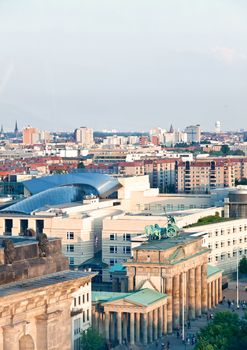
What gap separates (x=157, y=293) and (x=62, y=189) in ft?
67.9

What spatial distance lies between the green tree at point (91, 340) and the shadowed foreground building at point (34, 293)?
1258 cm

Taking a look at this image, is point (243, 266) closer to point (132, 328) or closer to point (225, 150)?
point (132, 328)

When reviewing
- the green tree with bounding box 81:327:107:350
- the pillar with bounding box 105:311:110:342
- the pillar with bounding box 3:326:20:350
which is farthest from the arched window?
the pillar with bounding box 105:311:110:342

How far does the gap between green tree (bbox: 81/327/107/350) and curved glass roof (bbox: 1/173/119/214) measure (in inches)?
677

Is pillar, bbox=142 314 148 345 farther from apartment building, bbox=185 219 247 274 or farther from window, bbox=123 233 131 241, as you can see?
window, bbox=123 233 131 241

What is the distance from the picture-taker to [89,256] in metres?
39.6

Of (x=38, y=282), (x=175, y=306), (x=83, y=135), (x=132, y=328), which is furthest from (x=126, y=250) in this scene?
(x=83, y=135)

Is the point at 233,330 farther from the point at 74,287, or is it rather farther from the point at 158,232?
the point at 74,287

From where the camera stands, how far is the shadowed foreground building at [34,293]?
40.7 feet

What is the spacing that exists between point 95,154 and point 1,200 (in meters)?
78.7

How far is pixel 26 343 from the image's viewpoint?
1305 cm

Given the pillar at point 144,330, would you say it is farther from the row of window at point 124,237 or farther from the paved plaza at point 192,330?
the row of window at point 124,237

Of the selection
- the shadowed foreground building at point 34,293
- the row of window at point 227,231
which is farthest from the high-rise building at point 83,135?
the shadowed foreground building at point 34,293

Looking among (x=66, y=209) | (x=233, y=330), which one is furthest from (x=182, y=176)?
(x=233, y=330)
